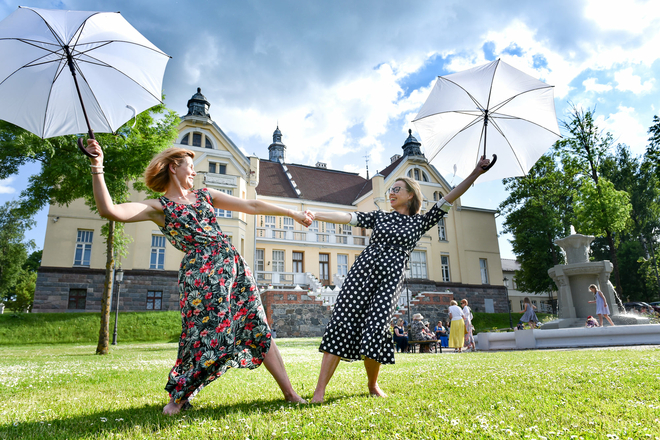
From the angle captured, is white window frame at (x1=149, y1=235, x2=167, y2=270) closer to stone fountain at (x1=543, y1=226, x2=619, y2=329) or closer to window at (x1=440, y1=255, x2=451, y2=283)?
stone fountain at (x1=543, y1=226, x2=619, y2=329)

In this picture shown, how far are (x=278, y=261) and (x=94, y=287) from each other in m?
12.8

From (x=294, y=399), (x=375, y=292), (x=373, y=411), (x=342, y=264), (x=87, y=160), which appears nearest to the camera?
(x=373, y=411)

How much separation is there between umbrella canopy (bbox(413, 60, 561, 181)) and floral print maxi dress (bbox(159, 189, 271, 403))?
10.0ft

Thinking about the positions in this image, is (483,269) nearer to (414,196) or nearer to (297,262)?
(297,262)

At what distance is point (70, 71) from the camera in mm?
4211

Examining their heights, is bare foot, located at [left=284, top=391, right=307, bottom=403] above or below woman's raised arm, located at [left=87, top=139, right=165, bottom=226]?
below

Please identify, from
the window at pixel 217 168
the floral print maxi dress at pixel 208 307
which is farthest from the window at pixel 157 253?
the floral print maxi dress at pixel 208 307

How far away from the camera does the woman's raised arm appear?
9.79ft

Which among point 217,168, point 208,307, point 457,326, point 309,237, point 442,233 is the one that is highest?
point 217,168

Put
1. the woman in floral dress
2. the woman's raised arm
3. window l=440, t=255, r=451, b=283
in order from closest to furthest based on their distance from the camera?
1. the woman's raised arm
2. the woman in floral dress
3. window l=440, t=255, r=451, b=283

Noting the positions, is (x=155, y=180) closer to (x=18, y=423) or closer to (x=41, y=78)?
(x=41, y=78)

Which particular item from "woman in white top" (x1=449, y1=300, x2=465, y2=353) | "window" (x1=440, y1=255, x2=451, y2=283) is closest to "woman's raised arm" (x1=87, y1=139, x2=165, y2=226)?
"woman in white top" (x1=449, y1=300, x2=465, y2=353)

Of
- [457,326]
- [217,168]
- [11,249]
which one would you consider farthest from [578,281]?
[11,249]

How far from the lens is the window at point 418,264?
37.2 meters
